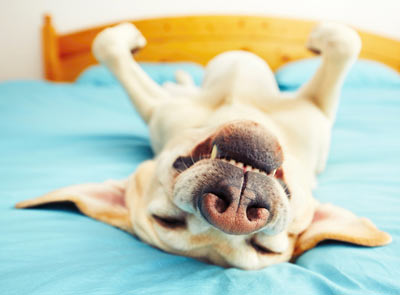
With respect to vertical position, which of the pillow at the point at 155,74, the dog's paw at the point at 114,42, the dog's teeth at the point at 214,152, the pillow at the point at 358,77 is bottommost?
the pillow at the point at 155,74

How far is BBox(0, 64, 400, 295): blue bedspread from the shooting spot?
74cm

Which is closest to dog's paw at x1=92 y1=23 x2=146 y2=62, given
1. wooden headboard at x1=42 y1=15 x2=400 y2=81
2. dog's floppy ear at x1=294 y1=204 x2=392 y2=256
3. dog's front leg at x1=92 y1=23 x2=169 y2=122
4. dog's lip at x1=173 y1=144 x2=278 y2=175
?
dog's front leg at x1=92 y1=23 x2=169 y2=122

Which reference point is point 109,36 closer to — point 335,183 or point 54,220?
point 54,220

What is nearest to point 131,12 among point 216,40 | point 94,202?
point 216,40

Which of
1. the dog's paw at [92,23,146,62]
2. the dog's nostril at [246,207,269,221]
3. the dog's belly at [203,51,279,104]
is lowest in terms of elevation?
the dog's nostril at [246,207,269,221]

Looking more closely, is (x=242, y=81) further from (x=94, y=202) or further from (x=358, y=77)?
(x=358, y=77)

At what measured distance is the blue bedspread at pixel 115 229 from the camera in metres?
0.74

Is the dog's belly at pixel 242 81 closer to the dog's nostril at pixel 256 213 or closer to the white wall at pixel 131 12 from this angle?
the dog's nostril at pixel 256 213

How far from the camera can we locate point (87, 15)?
157 inches

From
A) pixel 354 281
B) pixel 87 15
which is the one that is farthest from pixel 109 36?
pixel 87 15

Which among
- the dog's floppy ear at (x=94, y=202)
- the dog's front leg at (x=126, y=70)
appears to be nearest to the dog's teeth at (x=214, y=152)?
the dog's floppy ear at (x=94, y=202)

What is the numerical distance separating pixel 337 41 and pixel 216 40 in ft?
8.68

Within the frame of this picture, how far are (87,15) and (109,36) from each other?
2.59m

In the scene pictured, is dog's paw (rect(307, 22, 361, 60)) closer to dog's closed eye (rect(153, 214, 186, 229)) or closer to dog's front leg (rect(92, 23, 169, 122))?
dog's front leg (rect(92, 23, 169, 122))
